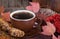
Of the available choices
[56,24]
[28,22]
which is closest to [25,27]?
[28,22]

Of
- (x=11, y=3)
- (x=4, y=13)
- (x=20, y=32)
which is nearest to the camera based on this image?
(x=20, y=32)

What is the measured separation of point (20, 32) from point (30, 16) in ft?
0.22

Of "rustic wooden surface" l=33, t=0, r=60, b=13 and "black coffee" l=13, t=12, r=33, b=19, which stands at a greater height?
"black coffee" l=13, t=12, r=33, b=19

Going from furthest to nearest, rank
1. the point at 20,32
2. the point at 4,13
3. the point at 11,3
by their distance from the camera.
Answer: the point at 11,3 → the point at 4,13 → the point at 20,32

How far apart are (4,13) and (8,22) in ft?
0.20

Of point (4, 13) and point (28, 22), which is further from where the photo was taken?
point (4, 13)

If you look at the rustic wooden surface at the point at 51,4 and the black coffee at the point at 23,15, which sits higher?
the black coffee at the point at 23,15

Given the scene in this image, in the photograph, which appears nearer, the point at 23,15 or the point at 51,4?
the point at 23,15

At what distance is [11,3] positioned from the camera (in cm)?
88

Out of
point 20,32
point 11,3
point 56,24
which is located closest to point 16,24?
point 20,32

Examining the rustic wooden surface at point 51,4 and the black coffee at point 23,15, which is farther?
the rustic wooden surface at point 51,4

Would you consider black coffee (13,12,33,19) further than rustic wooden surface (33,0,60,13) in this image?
No

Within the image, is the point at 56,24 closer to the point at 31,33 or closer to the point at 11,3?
the point at 31,33

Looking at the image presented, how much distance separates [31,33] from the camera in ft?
1.92
